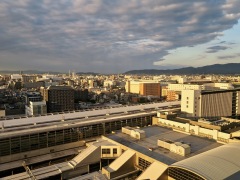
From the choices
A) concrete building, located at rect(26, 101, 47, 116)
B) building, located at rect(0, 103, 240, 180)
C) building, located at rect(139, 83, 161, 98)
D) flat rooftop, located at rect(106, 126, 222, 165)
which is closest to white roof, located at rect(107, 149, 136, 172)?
building, located at rect(0, 103, 240, 180)

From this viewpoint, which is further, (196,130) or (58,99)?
(58,99)

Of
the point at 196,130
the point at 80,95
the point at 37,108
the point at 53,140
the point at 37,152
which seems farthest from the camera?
Result: the point at 80,95

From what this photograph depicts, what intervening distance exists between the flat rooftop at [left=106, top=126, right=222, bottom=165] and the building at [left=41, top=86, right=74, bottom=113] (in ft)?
149

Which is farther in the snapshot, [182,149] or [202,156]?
[182,149]

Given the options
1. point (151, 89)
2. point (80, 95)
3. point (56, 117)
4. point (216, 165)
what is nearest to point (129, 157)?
point (216, 165)

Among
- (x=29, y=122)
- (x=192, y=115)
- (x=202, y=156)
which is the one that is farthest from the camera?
(x=192, y=115)

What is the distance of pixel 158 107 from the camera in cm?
4431

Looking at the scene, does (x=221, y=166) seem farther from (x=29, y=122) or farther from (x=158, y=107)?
(x=158, y=107)

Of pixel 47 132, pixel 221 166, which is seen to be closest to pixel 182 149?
pixel 221 166

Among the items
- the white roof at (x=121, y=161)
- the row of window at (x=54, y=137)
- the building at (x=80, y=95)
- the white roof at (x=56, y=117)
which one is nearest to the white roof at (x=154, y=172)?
the white roof at (x=121, y=161)

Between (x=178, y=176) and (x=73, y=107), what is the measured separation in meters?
59.1

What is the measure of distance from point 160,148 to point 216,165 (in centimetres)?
714

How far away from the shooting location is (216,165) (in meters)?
16.3

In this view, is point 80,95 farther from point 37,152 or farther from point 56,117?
point 37,152
